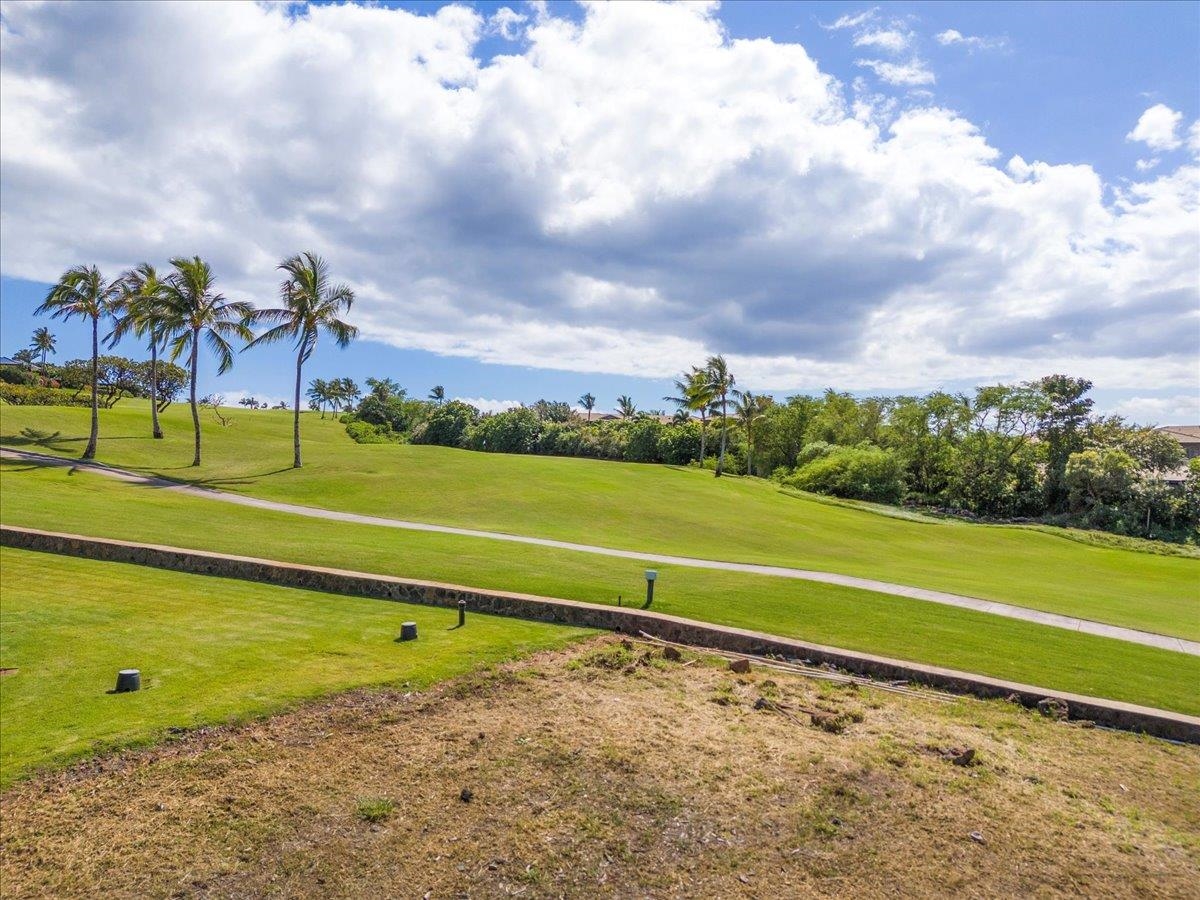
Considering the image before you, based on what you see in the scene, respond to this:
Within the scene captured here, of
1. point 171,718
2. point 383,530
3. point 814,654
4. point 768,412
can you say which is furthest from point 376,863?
point 768,412

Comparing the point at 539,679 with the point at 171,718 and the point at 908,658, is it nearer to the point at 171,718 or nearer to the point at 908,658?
the point at 171,718

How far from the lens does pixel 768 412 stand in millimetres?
71188

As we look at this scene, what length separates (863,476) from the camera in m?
50.6

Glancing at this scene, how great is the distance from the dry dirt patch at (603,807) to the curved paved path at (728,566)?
659 centimetres

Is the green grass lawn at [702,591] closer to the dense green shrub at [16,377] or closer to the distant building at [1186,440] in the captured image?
the distant building at [1186,440]

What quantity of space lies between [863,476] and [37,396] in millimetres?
79365

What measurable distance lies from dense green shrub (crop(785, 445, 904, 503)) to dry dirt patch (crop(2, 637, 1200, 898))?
1726 inches

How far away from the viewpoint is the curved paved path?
14219 millimetres

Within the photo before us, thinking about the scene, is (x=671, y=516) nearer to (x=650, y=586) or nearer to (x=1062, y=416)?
(x=650, y=586)

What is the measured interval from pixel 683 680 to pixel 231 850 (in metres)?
6.33

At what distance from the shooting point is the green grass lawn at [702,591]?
36.6ft

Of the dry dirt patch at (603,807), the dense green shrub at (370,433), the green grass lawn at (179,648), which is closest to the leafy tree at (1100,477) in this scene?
the dry dirt patch at (603,807)

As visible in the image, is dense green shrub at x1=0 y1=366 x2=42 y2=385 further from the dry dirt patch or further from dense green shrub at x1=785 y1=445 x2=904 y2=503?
the dry dirt patch

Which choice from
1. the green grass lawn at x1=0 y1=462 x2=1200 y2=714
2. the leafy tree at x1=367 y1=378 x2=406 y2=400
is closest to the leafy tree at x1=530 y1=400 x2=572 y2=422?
the leafy tree at x1=367 y1=378 x2=406 y2=400
